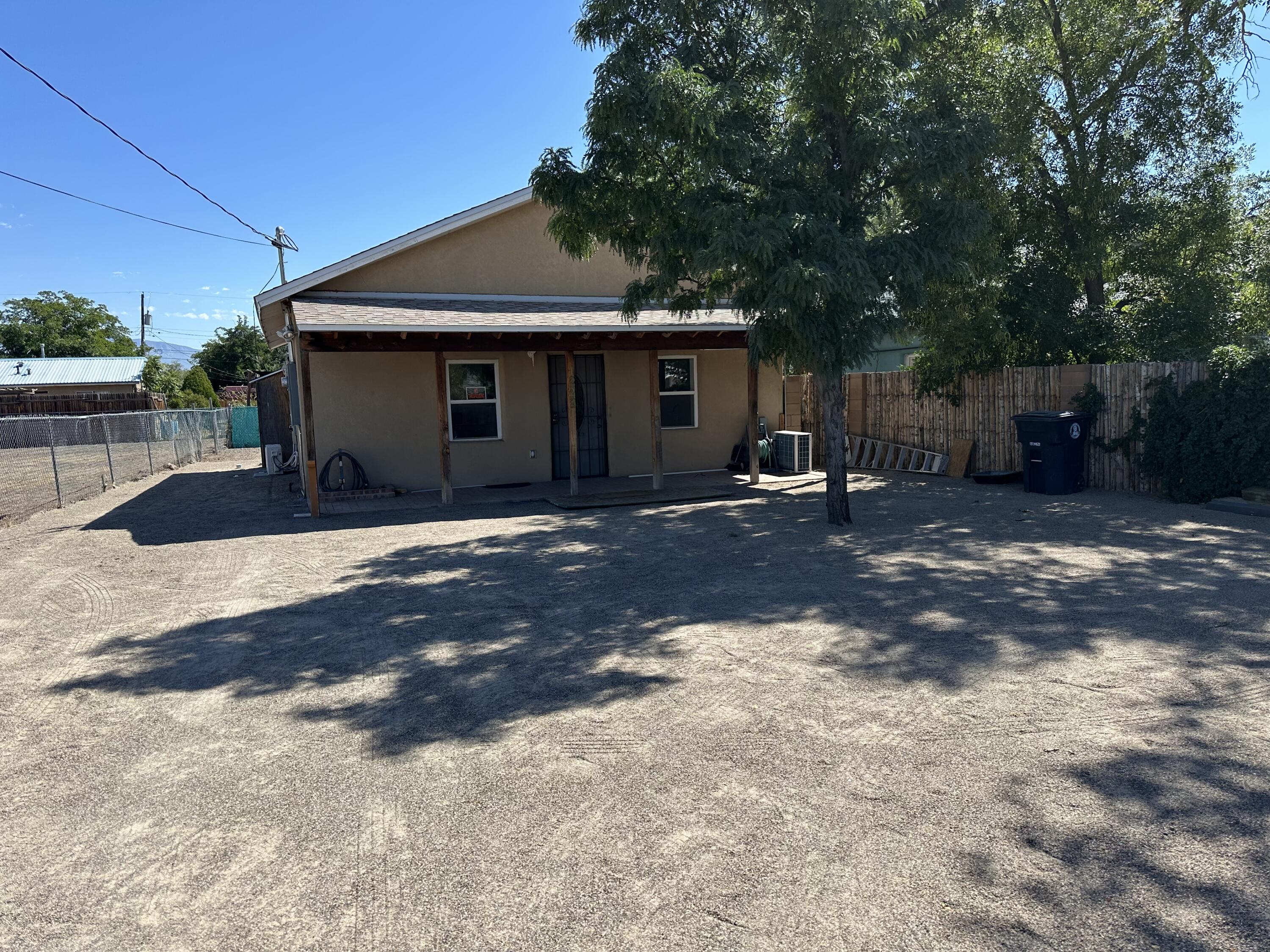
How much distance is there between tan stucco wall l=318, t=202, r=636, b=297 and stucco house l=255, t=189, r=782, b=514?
0.02m

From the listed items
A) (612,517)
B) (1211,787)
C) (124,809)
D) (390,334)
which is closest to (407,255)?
(390,334)

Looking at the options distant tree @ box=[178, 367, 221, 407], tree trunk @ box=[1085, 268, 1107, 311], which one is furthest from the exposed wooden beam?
distant tree @ box=[178, 367, 221, 407]

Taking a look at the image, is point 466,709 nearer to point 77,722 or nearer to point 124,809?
point 124,809

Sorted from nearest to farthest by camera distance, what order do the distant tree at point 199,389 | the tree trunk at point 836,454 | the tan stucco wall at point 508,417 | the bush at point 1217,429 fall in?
the tree trunk at point 836,454
the bush at point 1217,429
the tan stucco wall at point 508,417
the distant tree at point 199,389

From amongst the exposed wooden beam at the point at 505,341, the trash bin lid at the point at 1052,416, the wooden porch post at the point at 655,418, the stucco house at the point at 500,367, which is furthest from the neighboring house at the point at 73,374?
the trash bin lid at the point at 1052,416

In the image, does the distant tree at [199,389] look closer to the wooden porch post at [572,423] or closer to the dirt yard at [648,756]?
the wooden porch post at [572,423]

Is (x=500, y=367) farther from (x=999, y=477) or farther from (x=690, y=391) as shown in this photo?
(x=999, y=477)

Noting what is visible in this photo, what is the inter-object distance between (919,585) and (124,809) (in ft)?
18.9

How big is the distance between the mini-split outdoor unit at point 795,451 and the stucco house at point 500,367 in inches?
30.2

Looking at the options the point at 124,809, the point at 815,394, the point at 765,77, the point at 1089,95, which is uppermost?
the point at 1089,95

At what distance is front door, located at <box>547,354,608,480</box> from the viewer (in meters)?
14.5

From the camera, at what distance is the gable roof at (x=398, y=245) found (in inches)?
504

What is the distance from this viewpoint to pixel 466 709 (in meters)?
4.59

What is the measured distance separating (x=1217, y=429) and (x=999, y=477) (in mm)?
3129
